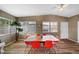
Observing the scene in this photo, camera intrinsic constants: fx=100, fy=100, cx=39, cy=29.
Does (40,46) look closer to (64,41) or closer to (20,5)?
(64,41)

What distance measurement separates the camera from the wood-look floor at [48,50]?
2.60m

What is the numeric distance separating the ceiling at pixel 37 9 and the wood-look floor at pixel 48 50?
2.56 feet

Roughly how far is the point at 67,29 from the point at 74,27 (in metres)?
0.20

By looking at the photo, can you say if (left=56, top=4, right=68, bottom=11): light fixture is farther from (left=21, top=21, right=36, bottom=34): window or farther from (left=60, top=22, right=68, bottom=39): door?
(left=21, top=21, right=36, bottom=34): window

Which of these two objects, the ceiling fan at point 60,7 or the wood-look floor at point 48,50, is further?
the wood-look floor at point 48,50

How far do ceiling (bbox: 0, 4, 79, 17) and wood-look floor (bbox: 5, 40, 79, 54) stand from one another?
781 millimetres

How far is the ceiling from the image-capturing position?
8.16 ft

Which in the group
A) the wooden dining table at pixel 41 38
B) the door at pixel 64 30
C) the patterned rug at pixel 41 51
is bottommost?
the patterned rug at pixel 41 51

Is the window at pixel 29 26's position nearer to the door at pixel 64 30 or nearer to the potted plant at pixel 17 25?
the potted plant at pixel 17 25

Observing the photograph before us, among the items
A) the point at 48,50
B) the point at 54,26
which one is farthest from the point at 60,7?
the point at 48,50

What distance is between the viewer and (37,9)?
2.66m

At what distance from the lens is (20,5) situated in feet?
8.14

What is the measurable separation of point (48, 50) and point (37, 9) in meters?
1.13

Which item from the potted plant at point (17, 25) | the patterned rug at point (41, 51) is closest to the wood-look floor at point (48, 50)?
the patterned rug at point (41, 51)
